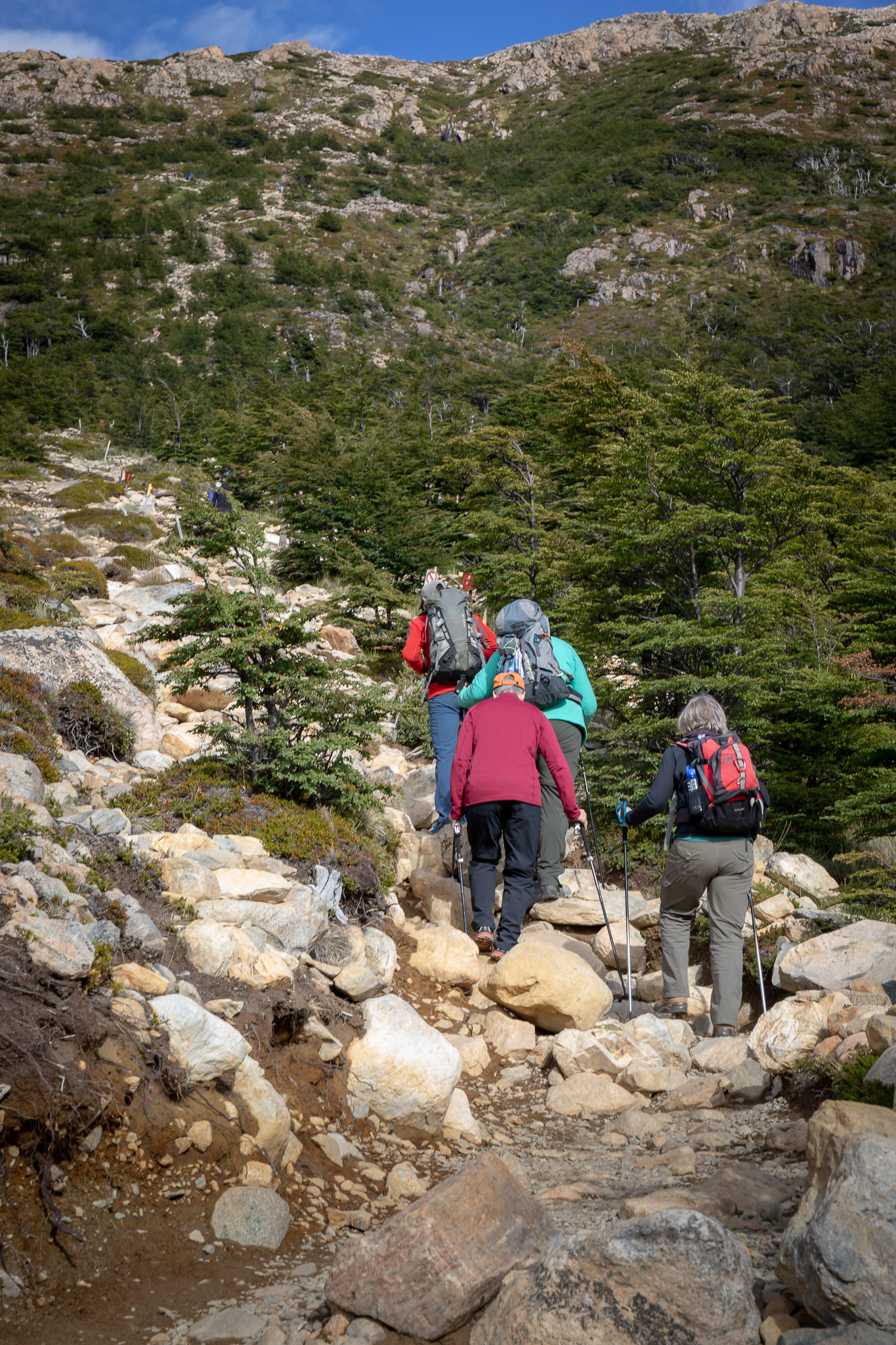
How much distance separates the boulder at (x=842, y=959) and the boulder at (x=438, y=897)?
2089mm

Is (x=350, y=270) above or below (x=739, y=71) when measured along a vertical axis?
below

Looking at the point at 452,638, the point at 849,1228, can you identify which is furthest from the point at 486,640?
the point at 849,1228

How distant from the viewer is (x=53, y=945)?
2.67m

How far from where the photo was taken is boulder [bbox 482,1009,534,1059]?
14.0ft

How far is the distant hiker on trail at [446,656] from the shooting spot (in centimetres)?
608

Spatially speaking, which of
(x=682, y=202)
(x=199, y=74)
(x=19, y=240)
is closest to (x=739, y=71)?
(x=682, y=202)

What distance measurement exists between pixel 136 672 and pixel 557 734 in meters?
4.81

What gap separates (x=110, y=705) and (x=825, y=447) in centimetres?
3714

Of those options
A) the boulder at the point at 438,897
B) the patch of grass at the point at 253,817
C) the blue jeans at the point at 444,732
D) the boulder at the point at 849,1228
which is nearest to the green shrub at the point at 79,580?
the patch of grass at the point at 253,817

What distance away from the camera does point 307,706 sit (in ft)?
18.9

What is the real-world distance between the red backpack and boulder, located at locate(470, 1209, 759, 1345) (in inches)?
105

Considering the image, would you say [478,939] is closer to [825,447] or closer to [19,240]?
[825,447]

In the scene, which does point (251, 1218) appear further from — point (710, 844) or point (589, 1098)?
point (710, 844)

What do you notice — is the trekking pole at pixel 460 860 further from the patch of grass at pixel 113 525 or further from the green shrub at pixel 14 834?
the patch of grass at pixel 113 525
